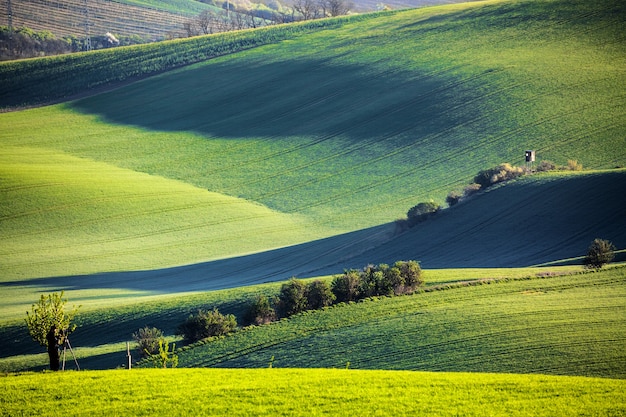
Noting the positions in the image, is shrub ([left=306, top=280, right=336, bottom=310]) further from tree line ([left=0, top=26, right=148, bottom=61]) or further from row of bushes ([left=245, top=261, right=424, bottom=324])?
tree line ([left=0, top=26, right=148, bottom=61])

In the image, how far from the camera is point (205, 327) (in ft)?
104

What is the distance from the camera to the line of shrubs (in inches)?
1249

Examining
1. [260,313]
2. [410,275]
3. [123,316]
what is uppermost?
[410,275]

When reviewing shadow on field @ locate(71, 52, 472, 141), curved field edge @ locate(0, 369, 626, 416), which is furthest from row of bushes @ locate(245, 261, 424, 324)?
shadow on field @ locate(71, 52, 472, 141)

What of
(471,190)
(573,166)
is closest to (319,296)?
(471,190)

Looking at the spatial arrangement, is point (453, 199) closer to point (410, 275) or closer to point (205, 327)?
point (410, 275)

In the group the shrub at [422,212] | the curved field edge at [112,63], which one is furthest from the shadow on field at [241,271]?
the curved field edge at [112,63]

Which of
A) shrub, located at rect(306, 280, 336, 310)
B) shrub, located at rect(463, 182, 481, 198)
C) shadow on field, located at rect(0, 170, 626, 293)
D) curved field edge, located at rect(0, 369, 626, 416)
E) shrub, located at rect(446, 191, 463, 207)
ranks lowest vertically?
curved field edge, located at rect(0, 369, 626, 416)

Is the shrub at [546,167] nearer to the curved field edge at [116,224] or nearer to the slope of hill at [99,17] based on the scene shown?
the curved field edge at [116,224]

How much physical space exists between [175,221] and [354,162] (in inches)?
686

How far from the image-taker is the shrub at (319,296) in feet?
113

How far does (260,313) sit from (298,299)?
1718mm

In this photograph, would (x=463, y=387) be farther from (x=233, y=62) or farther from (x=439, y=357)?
(x=233, y=62)

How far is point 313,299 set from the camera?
114 ft
